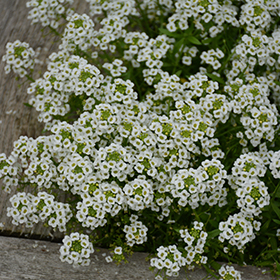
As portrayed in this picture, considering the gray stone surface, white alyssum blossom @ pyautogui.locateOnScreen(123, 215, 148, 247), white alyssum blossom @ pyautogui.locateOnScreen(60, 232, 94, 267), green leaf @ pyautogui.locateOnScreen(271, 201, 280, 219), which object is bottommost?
the gray stone surface

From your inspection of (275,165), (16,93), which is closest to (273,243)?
(275,165)

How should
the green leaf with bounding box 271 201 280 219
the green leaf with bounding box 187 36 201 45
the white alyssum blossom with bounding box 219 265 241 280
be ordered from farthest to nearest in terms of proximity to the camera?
the green leaf with bounding box 187 36 201 45
the green leaf with bounding box 271 201 280 219
the white alyssum blossom with bounding box 219 265 241 280

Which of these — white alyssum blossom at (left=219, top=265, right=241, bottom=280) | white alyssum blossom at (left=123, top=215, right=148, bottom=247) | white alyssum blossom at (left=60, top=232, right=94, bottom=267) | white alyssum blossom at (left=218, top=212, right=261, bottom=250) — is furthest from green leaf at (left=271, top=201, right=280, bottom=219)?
white alyssum blossom at (left=60, top=232, right=94, bottom=267)

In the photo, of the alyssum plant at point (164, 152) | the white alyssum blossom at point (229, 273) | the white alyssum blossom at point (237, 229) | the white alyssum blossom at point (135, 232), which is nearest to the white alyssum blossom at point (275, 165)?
the alyssum plant at point (164, 152)

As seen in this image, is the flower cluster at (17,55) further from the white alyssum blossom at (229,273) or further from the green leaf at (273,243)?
the green leaf at (273,243)

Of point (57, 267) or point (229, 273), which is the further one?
point (57, 267)

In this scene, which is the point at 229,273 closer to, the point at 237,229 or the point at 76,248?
the point at 237,229

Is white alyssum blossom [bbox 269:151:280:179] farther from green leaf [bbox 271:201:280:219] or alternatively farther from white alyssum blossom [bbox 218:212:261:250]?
white alyssum blossom [bbox 218:212:261:250]
